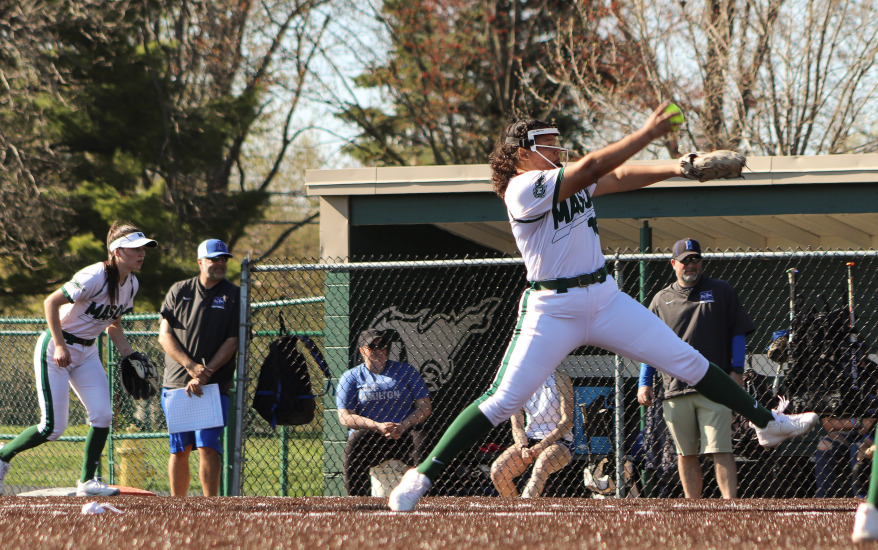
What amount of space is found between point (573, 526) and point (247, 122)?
1888 centimetres

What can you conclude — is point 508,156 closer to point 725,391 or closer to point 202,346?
point 725,391

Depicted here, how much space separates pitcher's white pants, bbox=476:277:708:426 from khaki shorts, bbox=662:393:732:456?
2.37 metres

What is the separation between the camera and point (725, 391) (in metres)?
5.17

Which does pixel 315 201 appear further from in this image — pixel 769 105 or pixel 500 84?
pixel 769 105

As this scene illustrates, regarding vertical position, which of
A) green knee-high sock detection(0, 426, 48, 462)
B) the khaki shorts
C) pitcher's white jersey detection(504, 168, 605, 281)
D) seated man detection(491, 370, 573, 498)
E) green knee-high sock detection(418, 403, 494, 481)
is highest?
pitcher's white jersey detection(504, 168, 605, 281)

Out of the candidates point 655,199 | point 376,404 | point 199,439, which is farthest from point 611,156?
point 655,199

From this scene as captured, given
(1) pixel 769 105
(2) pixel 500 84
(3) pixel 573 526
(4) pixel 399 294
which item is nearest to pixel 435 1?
(2) pixel 500 84

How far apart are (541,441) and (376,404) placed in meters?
1.30

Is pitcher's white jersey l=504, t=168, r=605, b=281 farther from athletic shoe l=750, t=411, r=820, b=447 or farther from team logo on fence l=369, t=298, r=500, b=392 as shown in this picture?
team logo on fence l=369, t=298, r=500, b=392

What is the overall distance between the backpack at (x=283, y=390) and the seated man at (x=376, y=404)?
38 cm

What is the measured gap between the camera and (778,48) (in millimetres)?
16188

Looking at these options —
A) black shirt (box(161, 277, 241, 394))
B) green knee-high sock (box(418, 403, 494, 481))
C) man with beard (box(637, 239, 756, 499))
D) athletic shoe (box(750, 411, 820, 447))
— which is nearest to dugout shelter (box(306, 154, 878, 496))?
man with beard (box(637, 239, 756, 499))

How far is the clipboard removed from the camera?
7996 millimetres

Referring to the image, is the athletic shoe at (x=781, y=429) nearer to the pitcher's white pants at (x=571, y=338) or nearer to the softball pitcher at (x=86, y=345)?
the pitcher's white pants at (x=571, y=338)
